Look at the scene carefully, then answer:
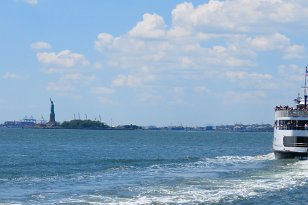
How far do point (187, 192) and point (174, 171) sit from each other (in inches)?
638

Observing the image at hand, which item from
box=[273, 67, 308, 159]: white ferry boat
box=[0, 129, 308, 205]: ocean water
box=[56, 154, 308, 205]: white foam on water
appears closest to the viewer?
box=[56, 154, 308, 205]: white foam on water

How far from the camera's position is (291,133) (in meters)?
67.9

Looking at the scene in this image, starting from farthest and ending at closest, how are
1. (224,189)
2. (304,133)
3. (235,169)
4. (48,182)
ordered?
(304,133) < (235,169) < (48,182) < (224,189)

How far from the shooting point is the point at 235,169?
60.3m

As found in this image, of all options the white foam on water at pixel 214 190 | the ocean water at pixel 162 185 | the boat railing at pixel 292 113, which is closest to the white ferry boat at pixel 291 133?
the boat railing at pixel 292 113

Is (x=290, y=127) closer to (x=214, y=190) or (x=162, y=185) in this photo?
(x=162, y=185)

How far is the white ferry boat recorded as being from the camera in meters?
67.2

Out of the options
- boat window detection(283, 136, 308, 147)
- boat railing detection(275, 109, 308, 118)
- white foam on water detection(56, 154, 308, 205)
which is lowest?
white foam on water detection(56, 154, 308, 205)

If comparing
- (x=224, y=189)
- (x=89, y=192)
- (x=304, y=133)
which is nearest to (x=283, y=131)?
(x=304, y=133)

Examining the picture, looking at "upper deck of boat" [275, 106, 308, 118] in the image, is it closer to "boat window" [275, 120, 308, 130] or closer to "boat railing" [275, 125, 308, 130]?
"boat window" [275, 120, 308, 130]

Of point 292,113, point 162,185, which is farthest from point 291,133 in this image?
point 162,185

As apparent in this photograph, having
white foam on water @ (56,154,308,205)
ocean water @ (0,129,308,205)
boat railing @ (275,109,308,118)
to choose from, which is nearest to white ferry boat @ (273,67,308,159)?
boat railing @ (275,109,308,118)

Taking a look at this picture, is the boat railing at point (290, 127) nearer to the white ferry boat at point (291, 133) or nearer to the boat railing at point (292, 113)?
the white ferry boat at point (291, 133)

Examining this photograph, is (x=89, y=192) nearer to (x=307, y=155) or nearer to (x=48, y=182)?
(x=48, y=182)
